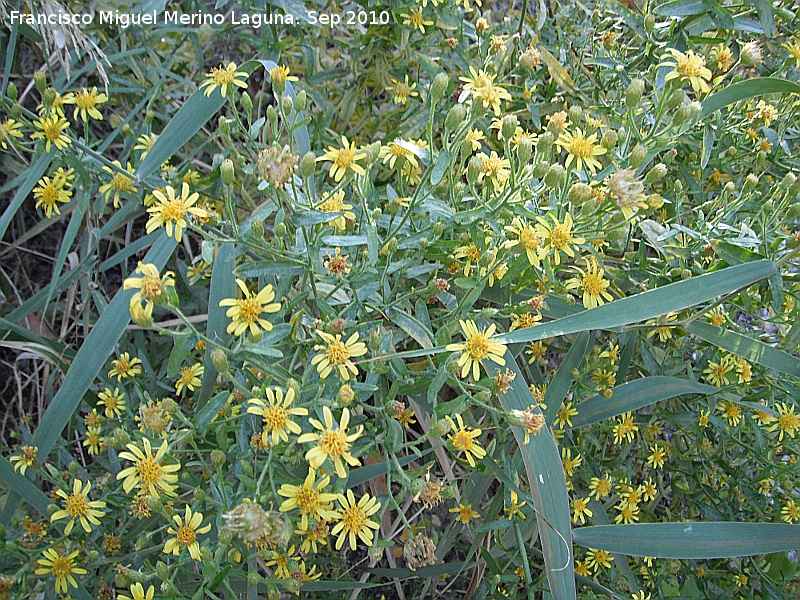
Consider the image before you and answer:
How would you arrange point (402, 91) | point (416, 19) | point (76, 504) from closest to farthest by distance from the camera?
point (76, 504)
point (416, 19)
point (402, 91)

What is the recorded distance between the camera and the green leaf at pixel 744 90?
145cm

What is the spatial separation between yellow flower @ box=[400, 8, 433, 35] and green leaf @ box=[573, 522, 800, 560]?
1.45m

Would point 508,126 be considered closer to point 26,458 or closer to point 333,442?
point 333,442

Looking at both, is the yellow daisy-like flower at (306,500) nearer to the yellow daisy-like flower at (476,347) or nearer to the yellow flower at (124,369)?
the yellow daisy-like flower at (476,347)

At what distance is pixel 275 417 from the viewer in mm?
1150

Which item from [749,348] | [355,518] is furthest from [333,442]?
[749,348]

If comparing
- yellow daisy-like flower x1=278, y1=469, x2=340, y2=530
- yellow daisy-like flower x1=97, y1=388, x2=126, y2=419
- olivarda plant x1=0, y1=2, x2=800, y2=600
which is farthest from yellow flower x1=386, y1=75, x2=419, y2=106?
yellow daisy-like flower x1=278, y1=469, x2=340, y2=530

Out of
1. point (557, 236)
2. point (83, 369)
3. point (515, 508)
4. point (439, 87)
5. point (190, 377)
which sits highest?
point (439, 87)

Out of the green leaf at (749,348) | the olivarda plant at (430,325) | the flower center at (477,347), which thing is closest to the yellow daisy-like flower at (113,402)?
the olivarda plant at (430,325)

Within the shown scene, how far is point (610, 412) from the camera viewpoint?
1.61m

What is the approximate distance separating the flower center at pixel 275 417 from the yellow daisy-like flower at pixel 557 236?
58 cm

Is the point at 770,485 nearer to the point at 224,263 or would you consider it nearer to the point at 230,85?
the point at 224,263

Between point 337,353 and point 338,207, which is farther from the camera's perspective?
point 338,207

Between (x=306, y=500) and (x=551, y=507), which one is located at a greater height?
(x=306, y=500)
